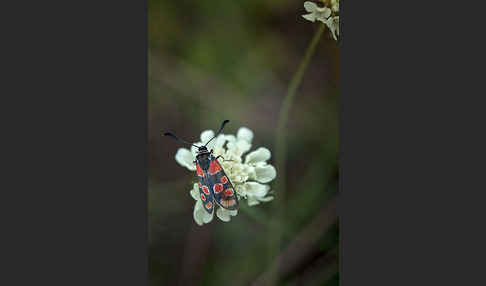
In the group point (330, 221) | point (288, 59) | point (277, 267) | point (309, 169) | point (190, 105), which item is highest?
point (288, 59)

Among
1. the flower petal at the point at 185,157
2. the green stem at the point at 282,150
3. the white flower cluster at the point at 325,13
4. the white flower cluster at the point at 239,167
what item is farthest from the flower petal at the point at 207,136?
the white flower cluster at the point at 325,13

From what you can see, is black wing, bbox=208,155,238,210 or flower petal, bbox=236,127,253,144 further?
flower petal, bbox=236,127,253,144

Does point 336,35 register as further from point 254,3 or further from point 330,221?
point 330,221

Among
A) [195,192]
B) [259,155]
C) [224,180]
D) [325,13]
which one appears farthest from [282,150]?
[325,13]

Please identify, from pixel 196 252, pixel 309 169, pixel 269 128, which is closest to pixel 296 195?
pixel 309 169

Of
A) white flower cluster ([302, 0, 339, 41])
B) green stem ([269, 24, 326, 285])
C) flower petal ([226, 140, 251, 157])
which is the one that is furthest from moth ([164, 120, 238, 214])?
white flower cluster ([302, 0, 339, 41])

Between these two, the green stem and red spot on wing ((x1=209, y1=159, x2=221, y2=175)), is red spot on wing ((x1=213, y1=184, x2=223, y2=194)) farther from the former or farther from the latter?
the green stem

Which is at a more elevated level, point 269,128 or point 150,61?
point 150,61
